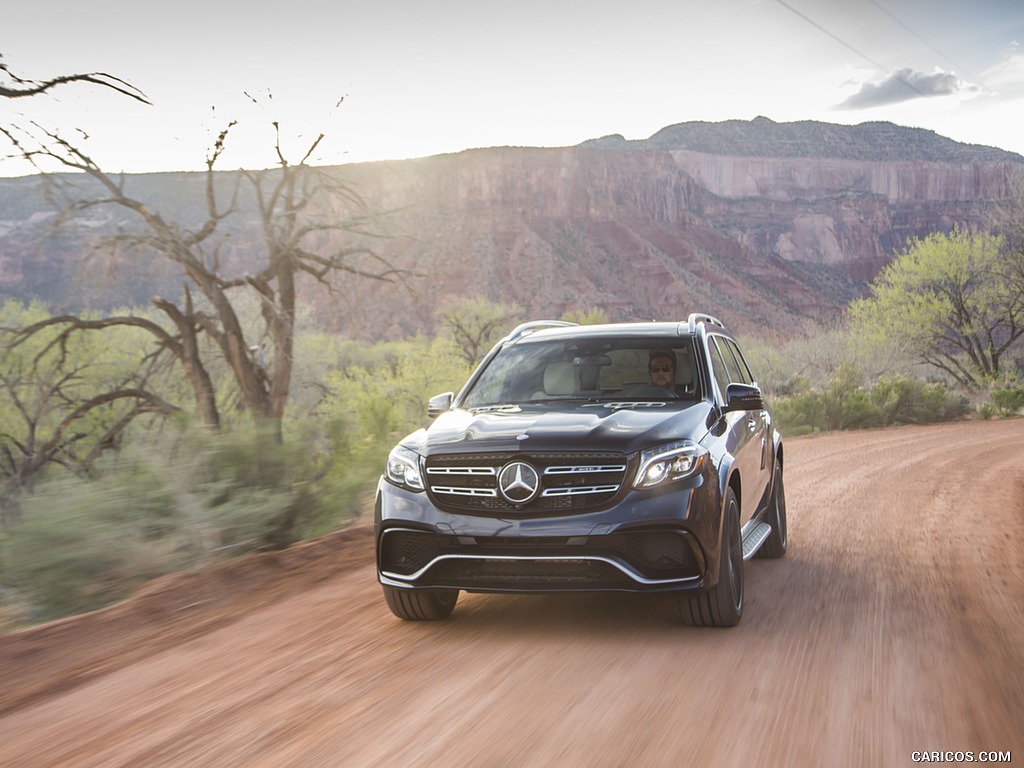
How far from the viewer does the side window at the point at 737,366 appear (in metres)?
7.95

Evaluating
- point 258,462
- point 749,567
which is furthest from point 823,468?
point 258,462

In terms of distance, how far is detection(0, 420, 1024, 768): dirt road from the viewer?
12.8 ft

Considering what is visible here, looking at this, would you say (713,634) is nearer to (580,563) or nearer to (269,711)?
(580,563)

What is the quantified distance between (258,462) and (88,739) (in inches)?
232

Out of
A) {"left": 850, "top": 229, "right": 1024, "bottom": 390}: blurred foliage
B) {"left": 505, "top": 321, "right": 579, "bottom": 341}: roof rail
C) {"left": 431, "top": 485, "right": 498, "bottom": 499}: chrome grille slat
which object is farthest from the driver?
{"left": 850, "top": 229, "right": 1024, "bottom": 390}: blurred foliage

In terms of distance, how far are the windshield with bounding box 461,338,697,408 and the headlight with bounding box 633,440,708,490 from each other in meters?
1.08

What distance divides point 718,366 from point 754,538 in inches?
48.0

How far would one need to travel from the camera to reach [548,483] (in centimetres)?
518

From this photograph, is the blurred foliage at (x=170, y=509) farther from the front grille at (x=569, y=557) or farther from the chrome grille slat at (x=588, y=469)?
the chrome grille slat at (x=588, y=469)

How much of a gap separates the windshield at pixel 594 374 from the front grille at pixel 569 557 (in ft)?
4.64

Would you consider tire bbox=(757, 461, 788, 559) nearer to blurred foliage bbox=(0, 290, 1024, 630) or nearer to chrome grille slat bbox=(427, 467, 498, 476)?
chrome grille slat bbox=(427, 467, 498, 476)

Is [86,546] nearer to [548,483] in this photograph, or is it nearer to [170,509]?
[170,509]

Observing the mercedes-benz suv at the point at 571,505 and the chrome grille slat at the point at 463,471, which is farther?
the chrome grille slat at the point at 463,471

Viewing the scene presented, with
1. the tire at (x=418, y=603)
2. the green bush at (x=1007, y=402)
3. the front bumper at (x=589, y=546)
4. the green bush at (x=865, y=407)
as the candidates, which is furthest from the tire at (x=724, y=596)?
the green bush at (x=1007, y=402)
